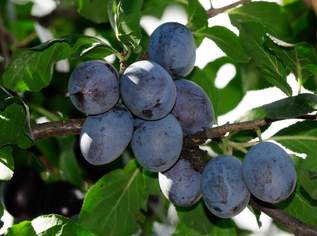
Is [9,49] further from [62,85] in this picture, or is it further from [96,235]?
[96,235]

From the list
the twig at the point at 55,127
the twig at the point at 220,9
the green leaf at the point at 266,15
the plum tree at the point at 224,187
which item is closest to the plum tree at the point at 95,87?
the twig at the point at 55,127

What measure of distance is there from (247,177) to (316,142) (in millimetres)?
309

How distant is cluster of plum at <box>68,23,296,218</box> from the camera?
1307mm

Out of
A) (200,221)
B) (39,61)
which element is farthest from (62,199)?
(39,61)

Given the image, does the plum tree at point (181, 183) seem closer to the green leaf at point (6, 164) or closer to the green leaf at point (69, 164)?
the green leaf at point (6, 164)

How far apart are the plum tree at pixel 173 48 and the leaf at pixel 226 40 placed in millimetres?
272

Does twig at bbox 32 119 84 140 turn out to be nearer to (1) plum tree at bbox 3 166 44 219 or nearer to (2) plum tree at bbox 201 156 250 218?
(2) plum tree at bbox 201 156 250 218

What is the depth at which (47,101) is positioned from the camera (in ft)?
7.32

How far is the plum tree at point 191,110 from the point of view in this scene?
4.58ft

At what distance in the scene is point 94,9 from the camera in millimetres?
1848

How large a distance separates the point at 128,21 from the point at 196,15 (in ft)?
1.01

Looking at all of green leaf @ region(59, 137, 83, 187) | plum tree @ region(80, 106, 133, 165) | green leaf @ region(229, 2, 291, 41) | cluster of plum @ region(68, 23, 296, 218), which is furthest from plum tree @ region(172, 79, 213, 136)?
green leaf @ region(59, 137, 83, 187)

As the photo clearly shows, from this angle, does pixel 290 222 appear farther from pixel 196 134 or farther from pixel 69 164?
pixel 69 164

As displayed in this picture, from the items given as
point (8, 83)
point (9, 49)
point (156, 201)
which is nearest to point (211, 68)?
point (156, 201)
